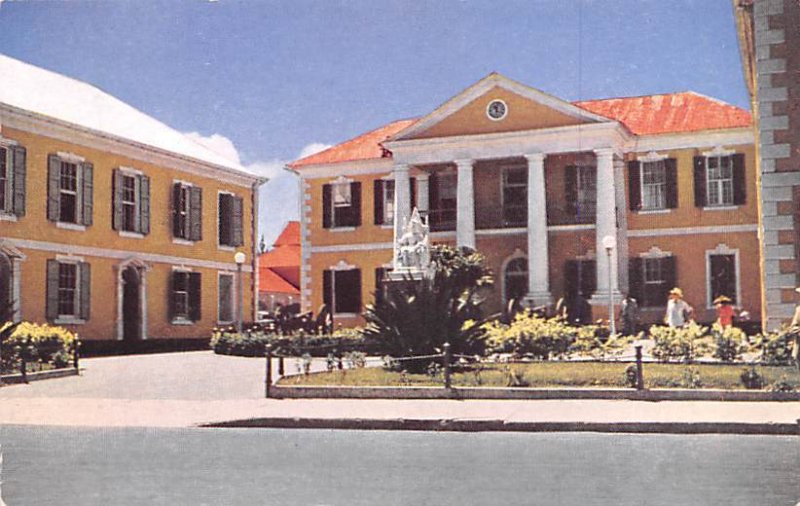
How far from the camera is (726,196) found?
22562 millimetres

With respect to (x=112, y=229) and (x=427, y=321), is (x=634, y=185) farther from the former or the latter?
(x=112, y=229)

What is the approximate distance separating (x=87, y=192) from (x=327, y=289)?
5227 mm

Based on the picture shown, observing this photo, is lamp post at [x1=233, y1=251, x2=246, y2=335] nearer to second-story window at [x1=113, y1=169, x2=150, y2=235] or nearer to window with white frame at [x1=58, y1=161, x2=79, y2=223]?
second-story window at [x1=113, y1=169, x2=150, y2=235]

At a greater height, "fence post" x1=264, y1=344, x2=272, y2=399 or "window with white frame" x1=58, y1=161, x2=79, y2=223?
"window with white frame" x1=58, y1=161, x2=79, y2=223

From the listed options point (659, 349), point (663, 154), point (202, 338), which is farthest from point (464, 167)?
point (659, 349)

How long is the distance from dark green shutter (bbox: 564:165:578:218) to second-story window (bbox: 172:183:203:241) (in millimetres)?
10777

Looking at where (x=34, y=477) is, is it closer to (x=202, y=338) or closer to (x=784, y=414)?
(x=784, y=414)

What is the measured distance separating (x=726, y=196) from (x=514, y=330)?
275 inches

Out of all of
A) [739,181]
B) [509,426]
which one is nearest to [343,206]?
[739,181]

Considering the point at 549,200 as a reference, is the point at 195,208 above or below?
below

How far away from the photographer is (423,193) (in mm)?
29250

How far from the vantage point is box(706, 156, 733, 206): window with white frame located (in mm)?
21719

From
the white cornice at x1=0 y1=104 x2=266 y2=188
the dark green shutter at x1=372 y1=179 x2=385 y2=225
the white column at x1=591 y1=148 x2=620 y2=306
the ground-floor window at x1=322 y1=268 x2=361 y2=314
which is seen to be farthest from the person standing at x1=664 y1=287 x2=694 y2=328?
the white cornice at x1=0 y1=104 x2=266 y2=188

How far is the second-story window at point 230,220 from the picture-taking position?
682 inches
